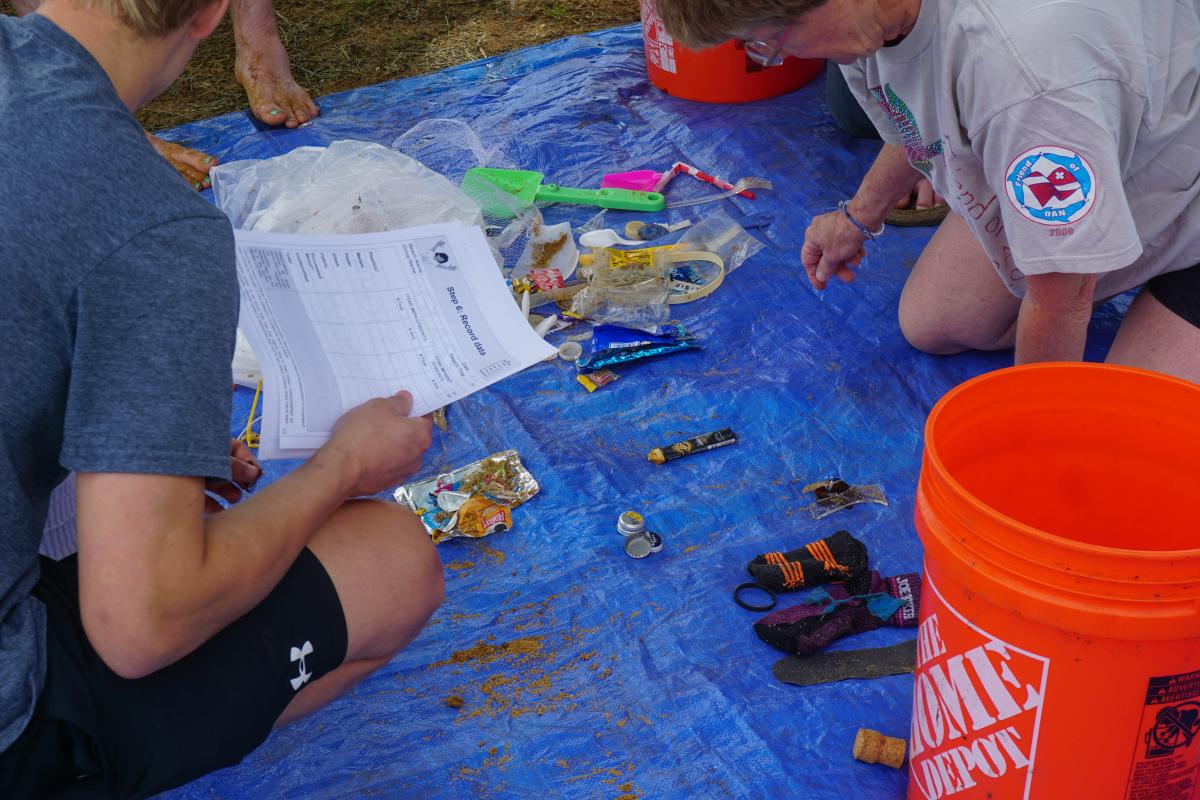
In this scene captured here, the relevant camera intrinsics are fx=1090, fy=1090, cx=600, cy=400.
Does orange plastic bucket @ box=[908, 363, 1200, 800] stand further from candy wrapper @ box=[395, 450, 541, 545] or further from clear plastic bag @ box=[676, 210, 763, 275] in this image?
clear plastic bag @ box=[676, 210, 763, 275]

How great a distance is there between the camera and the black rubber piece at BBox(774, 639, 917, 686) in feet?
4.99

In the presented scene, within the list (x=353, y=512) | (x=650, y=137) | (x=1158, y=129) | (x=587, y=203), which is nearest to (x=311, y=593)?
(x=353, y=512)

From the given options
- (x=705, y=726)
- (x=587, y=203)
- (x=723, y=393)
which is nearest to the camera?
(x=705, y=726)

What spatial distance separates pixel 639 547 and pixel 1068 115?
901mm

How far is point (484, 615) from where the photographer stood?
5.62ft

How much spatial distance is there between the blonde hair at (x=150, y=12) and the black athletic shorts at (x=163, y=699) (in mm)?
590

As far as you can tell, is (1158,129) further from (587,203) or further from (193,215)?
(587,203)

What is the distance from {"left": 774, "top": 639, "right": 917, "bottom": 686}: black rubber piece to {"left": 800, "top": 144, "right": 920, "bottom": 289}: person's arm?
0.74 m

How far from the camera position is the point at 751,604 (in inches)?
65.4

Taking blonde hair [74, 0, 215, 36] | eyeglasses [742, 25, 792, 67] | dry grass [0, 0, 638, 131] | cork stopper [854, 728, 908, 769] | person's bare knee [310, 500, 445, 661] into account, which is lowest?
dry grass [0, 0, 638, 131]

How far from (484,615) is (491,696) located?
16cm

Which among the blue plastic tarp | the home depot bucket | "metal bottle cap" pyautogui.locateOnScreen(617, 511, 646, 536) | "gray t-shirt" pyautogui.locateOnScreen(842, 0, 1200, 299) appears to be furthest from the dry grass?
"gray t-shirt" pyautogui.locateOnScreen(842, 0, 1200, 299)

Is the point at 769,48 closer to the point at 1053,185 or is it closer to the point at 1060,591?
the point at 1053,185

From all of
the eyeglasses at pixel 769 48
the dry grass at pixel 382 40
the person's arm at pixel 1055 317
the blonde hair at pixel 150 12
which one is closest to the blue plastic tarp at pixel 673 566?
the person's arm at pixel 1055 317
